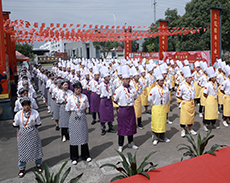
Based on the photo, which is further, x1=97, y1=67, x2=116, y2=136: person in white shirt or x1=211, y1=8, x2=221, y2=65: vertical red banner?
x1=211, y1=8, x2=221, y2=65: vertical red banner

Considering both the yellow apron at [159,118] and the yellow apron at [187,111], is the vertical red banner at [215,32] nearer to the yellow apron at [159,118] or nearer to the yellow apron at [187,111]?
the yellow apron at [187,111]

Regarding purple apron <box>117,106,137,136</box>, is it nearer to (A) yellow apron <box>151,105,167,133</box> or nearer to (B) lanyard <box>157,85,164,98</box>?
(A) yellow apron <box>151,105,167,133</box>

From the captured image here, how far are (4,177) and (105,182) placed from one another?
193 cm

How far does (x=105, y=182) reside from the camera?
3.71 metres

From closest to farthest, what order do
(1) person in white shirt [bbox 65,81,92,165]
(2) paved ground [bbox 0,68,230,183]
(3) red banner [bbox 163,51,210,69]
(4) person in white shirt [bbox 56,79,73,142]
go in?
1. (2) paved ground [bbox 0,68,230,183]
2. (1) person in white shirt [bbox 65,81,92,165]
3. (4) person in white shirt [bbox 56,79,73,142]
4. (3) red banner [bbox 163,51,210,69]

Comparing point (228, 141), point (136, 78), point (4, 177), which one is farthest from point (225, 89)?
point (4, 177)

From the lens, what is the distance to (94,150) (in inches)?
201

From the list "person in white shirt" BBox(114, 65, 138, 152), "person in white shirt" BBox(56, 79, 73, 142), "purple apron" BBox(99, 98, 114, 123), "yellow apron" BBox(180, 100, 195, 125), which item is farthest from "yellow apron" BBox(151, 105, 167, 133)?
"person in white shirt" BBox(56, 79, 73, 142)

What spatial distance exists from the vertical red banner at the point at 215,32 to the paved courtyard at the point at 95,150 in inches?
271

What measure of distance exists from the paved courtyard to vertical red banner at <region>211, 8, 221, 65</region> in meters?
6.88

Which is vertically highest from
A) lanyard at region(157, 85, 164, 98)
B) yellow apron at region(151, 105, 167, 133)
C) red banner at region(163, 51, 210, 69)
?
red banner at region(163, 51, 210, 69)

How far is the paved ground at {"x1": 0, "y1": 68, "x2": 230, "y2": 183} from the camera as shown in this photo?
4086 mm

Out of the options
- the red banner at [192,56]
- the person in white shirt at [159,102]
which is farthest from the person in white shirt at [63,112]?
the red banner at [192,56]

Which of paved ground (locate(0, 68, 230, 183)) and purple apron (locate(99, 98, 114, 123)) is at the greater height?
purple apron (locate(99, 98, 114, 123))
